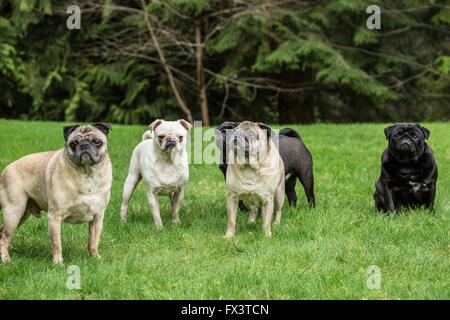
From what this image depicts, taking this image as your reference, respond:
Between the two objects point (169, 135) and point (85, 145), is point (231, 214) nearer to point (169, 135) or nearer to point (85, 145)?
point (169, 135)

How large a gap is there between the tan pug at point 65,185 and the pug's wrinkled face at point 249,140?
139 centimetres

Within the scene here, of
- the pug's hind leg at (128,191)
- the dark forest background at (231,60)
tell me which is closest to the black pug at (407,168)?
the pug's hind leg at (128,191)

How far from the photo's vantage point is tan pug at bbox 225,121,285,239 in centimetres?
576

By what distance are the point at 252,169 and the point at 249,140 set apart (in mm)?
394

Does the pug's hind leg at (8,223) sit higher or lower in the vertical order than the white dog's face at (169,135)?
lower

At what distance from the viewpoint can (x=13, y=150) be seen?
11.5 meters

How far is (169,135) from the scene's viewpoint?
6387mm

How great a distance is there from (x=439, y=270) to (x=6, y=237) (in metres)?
4.18

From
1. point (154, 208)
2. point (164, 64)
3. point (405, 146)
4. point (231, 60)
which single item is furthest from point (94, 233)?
point (231, 60)

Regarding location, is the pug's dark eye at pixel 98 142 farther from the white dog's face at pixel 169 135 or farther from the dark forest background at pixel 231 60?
the dark forest background at pixel 231 60

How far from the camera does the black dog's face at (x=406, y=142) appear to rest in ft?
20.5

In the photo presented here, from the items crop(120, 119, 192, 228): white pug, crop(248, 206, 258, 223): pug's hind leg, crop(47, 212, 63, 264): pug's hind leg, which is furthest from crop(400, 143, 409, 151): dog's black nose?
crop(47, 212, 63, 264): pug's hind leg

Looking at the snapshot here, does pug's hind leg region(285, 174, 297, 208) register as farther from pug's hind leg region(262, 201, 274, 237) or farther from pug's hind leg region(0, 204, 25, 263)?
pug's hind leg region(0, 204, 25, 263)

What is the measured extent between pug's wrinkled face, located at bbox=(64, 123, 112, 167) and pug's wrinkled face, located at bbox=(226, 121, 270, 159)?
1.44 m
